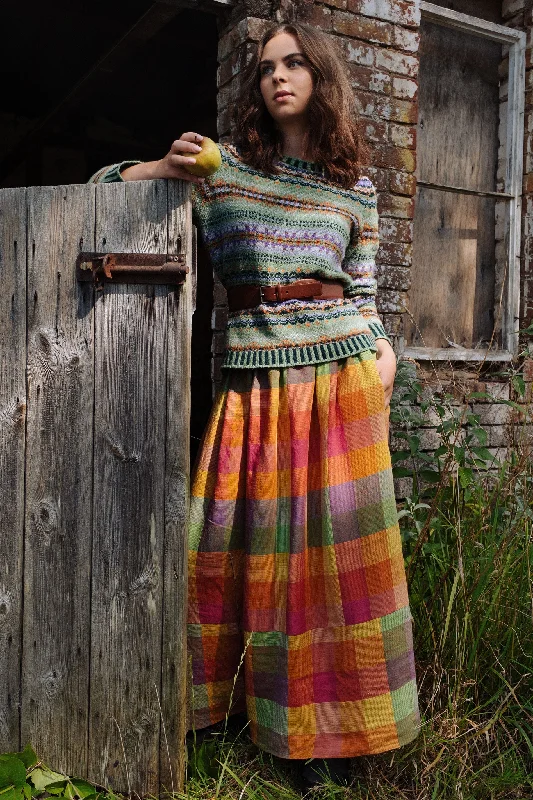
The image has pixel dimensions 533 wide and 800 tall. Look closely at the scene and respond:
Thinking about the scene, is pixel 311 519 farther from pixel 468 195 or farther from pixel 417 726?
pixel 468 195

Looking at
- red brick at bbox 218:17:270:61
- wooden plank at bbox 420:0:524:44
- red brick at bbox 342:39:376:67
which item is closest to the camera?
red brick at bbox 218:17:270:61

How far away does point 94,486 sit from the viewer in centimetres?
180

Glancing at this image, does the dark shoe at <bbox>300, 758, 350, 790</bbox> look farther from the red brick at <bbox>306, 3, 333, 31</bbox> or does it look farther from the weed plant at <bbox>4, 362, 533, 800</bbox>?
the red brick at <bbox>306, 3, 333, 31</bbox>

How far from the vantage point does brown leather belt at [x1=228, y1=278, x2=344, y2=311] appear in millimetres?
1888

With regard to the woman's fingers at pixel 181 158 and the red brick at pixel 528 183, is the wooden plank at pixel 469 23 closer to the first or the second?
the red brick at pixel 528 183

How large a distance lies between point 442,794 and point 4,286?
1.64 meters

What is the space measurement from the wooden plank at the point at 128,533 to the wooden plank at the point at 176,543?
2 centimetres

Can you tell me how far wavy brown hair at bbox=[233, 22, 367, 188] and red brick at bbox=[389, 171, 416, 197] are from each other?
962 millimetres

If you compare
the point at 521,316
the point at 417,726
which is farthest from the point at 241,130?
the point at 521,316

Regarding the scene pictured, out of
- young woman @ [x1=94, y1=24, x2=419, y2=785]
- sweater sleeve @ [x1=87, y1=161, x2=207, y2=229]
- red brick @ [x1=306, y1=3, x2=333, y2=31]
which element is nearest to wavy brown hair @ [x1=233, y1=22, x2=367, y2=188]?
young woman @ [x1=94, y1=24, x2=419, y2=785]

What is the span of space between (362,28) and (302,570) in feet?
6.94

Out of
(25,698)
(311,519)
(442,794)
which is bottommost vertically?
(442,794)

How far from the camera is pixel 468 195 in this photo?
3.65 meters

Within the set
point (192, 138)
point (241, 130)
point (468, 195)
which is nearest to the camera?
point (192, 138)
